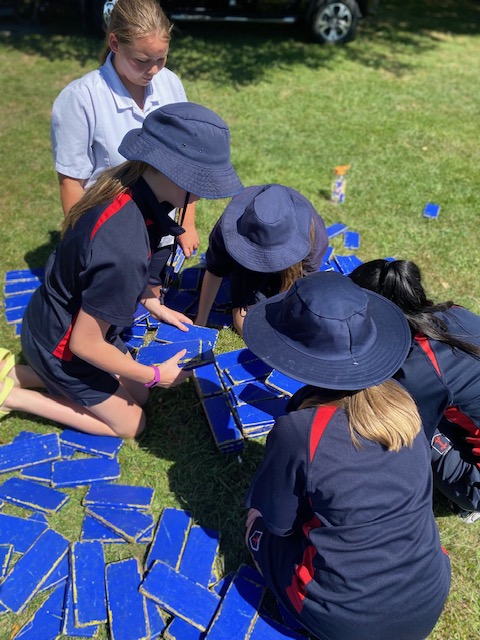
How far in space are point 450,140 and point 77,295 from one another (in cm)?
567

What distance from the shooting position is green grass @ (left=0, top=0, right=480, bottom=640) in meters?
3.22

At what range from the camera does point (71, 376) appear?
3088mm

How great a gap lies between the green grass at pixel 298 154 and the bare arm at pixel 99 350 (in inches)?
29.5

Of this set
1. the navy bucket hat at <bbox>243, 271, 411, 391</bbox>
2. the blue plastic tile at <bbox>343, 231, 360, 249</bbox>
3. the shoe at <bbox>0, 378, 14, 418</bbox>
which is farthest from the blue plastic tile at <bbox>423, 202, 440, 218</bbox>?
the shoe at <bbox>0, 378, 14, 418</bbox>

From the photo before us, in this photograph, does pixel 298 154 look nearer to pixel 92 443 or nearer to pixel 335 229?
Result: pixel 335 229

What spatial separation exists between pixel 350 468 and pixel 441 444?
1.20m

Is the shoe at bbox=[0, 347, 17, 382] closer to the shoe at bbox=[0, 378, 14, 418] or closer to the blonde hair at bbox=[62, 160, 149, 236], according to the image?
the shoe at bbox=[0, 378, 14, 418]

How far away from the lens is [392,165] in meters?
6.22

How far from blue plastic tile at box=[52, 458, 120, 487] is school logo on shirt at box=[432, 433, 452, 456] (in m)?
1.80

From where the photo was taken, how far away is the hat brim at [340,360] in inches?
75.9

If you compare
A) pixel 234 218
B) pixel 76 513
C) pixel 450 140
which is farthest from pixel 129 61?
pixel 450 140

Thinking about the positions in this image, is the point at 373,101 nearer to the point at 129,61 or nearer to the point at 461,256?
the point at 461,256

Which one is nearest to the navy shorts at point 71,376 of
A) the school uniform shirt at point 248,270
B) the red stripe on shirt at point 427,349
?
the school uniform shirt at point 248,270

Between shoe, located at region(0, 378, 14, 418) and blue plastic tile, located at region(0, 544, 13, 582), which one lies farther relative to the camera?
shoe, located at region(0, 378, 14, 418)
